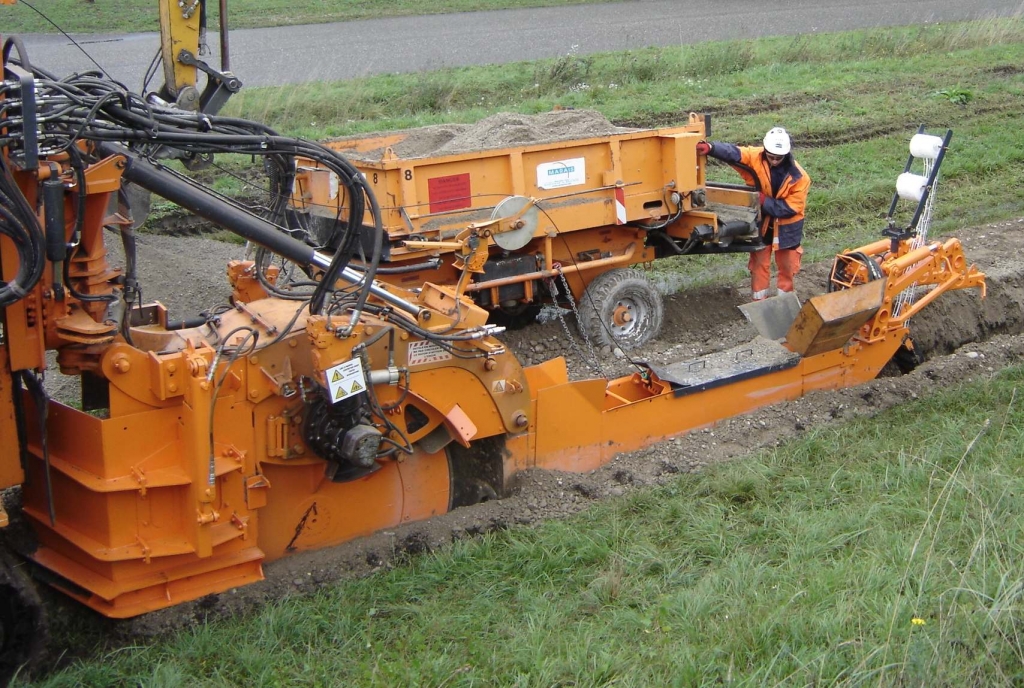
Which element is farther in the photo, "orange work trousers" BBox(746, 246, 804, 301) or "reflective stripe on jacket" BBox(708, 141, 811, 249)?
"orange work trousers" BBox(746, 246, 804, 301)

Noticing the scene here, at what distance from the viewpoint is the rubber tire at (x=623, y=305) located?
929 cm

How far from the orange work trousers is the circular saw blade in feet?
7.90

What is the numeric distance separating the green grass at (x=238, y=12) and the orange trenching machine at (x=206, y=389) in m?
20.8

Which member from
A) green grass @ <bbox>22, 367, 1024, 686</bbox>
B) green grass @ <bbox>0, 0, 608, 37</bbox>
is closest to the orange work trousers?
green grass @ <bbox>22, 367, 1024, 686</bbox>

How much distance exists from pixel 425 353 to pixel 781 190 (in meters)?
4.94

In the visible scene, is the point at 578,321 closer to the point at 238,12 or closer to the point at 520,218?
the point at 520,218

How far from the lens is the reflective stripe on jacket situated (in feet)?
31.0

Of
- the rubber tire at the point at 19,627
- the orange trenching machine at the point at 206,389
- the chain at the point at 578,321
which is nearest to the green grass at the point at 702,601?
the rubber tire at the point at 19,627

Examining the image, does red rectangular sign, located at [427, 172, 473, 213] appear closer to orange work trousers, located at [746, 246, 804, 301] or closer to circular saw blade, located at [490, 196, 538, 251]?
circular saw blade, located at [490, 196, 538, 251]

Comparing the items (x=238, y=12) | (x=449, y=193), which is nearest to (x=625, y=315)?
(x=449, y=193)

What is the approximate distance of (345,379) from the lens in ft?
16.9

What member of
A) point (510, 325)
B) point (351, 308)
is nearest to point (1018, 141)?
point (510, 325)

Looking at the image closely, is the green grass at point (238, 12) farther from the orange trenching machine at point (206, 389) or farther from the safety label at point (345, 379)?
the safety label at point (345, 379)

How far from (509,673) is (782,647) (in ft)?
3.68
